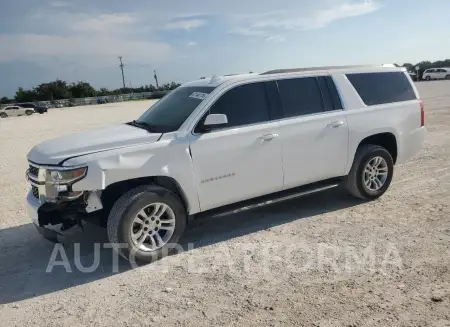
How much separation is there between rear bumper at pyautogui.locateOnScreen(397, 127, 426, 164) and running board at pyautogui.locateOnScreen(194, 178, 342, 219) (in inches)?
47.9

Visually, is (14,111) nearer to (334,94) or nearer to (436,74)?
(334,94)

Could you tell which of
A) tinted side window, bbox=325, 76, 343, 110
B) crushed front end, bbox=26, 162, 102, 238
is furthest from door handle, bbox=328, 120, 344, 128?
crushed front end, bbox=26, 162, 102, 238

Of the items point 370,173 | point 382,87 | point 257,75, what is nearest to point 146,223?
point 257,75

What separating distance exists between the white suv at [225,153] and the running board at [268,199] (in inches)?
0.6

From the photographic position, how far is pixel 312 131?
5148mm

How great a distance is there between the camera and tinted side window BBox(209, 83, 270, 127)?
15.5 feet

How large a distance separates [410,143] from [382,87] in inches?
38.3

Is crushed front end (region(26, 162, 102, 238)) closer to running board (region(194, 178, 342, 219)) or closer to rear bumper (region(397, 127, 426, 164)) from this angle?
running board (region(194, 178, 342, 219))

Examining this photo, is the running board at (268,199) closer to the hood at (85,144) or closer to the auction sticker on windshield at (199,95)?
the hood at (85,144)

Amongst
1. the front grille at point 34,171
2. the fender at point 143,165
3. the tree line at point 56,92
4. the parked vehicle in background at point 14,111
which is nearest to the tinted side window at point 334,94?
the fender at point 143,165

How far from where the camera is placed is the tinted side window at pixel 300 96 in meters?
5.10

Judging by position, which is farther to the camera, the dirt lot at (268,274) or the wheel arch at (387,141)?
the wheel arch at (387,141)

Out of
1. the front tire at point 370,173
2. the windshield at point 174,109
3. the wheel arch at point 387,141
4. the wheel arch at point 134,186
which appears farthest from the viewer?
the wheel arch at point 387,141

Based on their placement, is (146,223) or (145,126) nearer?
(146,223)
